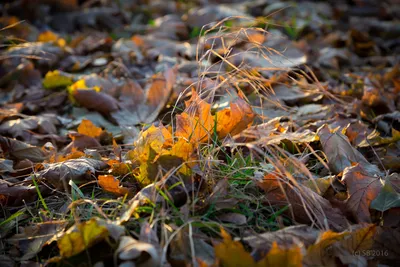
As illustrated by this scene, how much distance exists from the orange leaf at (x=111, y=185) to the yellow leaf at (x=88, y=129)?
54 cm

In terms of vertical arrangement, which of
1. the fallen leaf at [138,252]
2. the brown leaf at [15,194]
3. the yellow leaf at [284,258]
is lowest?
the brown leaf at [15,194]

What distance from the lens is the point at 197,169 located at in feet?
4.63

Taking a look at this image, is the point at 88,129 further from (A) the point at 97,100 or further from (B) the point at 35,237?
(B) the point at 35,237

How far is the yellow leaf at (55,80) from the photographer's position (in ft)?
8.38

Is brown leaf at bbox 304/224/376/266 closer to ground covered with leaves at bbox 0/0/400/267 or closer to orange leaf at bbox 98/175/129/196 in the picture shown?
ground covered with leaves at bbox 0/0/400/267

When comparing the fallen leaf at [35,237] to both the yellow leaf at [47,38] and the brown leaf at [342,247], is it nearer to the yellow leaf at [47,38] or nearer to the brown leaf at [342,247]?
the brown leaf at [342,247]

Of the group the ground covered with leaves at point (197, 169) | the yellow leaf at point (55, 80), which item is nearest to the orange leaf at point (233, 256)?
the ground covered with leaves at point (197, 169)

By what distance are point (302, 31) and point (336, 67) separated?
32.9 inches

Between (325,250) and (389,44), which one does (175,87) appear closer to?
(325,250)

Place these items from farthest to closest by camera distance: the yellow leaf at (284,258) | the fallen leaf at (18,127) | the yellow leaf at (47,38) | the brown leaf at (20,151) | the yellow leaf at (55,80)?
the yellow leaf at (47,38) → the yellow leaf at (55,80) → the fallen leaf at (18,127) → the brown leaf at (20,151) → the yellow leaf at (284,258)

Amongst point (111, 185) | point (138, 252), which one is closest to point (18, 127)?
point (111, 185)

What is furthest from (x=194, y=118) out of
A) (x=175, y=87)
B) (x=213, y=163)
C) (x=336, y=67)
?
(x=336, y=67)

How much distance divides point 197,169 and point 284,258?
0.44 metres

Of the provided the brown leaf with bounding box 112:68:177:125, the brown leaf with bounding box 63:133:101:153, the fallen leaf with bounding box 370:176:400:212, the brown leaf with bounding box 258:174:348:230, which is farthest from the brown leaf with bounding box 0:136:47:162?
the fallen leaf with bounding box 370:176:400:212
